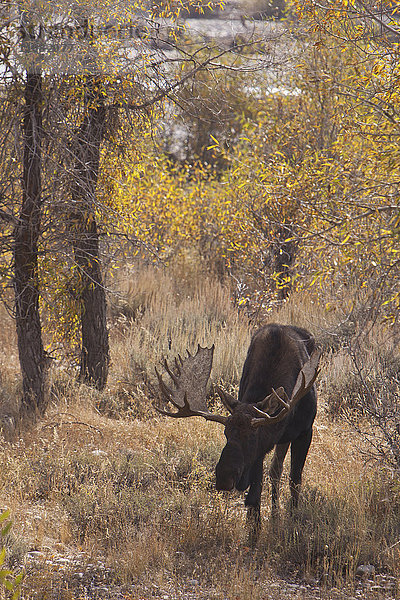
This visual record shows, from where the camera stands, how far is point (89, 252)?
27.0ft

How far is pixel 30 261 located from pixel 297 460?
342cm

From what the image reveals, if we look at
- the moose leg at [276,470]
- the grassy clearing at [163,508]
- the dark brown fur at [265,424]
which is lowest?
the grassy clearing at [163,508]

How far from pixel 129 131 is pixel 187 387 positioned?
11.4ft

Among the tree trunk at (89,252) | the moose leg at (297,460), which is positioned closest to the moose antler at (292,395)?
the moose leg at (297,460)

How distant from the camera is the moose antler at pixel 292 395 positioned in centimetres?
461

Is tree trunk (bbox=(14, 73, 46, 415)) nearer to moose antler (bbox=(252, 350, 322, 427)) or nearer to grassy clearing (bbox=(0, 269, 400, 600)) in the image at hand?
grassy clearing (bbox=(0, 269, 400, 600))

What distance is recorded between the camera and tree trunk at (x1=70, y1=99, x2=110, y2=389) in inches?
289

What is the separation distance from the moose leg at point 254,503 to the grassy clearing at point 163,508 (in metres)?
0.06

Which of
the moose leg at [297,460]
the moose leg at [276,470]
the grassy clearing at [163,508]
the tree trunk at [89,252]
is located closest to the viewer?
the grassy clearing at [163,508]

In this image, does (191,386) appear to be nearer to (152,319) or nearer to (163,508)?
(163,508)

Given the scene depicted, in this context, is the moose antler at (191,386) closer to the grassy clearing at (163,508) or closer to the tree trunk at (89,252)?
the grassy clearing at (163,508)

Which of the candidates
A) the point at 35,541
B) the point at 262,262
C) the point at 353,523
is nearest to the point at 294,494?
the point at 353,523

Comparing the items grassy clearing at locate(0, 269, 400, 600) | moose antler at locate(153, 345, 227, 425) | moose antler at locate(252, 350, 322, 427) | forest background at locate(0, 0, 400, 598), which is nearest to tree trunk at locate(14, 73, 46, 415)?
forest background at locate(0, 0, 400, 598)

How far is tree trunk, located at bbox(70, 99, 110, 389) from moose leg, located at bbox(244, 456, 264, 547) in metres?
2.84
